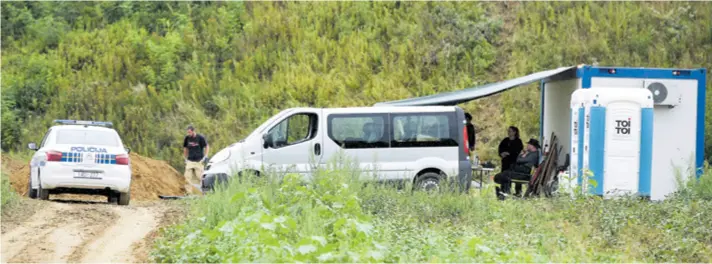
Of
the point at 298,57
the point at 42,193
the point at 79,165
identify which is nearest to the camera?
the point at 79,165

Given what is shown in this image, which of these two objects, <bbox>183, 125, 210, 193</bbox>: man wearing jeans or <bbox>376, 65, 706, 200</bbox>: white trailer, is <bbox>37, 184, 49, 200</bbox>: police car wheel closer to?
<bbox>183, 125, 210, 193</bbox>: man wearing jeans

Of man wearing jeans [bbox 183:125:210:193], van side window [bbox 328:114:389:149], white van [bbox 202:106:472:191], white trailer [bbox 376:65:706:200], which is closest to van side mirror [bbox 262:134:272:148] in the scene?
white van [bbox 202:106:472:191]

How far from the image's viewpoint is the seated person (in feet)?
64.4

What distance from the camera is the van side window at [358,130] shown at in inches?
760

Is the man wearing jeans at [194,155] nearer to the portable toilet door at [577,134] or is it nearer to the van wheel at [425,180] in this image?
the van wheel at [425,180]

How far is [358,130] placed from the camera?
19406mm

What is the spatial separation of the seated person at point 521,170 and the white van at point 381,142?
73 cm

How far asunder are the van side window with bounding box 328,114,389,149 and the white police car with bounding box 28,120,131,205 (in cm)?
379

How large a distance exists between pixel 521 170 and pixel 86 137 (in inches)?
314

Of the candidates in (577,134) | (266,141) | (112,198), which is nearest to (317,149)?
(266,141)

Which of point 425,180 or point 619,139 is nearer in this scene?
point 619,139

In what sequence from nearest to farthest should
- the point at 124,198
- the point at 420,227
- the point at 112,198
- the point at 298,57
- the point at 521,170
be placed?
the point at 420,227
the point at 124,198
the point at 521,170
the point at 112,198
the point at 298,57

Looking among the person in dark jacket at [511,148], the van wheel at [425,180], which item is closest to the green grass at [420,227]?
the van wheel at [425,180]

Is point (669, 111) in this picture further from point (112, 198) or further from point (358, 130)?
point (112, 198)
